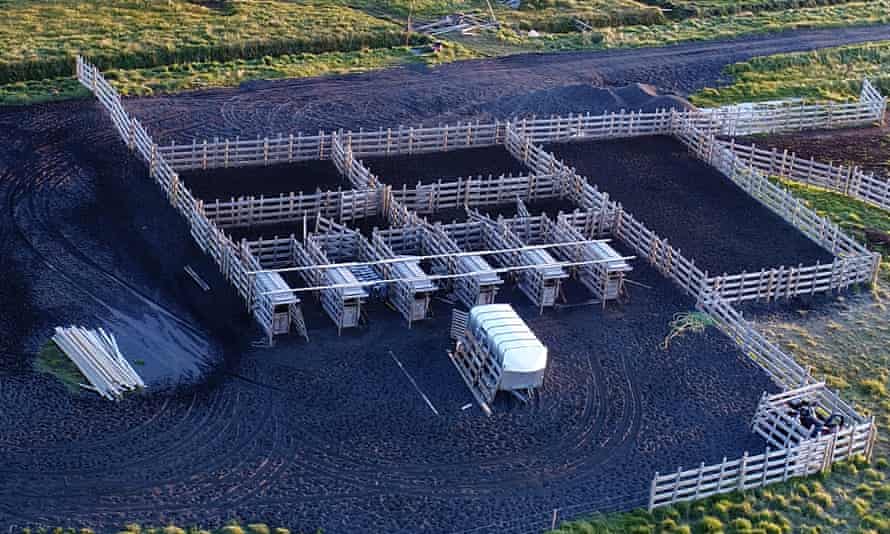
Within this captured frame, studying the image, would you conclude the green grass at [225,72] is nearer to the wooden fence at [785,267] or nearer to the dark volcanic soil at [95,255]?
the dark volcanic soil at [95,255]

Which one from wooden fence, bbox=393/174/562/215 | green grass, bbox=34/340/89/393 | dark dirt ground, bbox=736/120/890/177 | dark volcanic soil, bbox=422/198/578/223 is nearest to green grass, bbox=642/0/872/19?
dark dirt ground, bbox=736/120/890/177

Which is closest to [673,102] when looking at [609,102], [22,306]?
[609,102]

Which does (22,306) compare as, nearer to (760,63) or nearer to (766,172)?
(766,172)

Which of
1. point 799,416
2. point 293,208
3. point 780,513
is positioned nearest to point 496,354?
point 799,416

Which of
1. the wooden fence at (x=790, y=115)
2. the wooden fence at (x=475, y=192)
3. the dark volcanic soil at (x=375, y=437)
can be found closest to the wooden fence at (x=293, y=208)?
the wooden fence at (x=475, y=192)

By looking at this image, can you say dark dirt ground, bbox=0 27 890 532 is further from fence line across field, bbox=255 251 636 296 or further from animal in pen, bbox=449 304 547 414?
fence line across field, bbox=255 251 636 296
